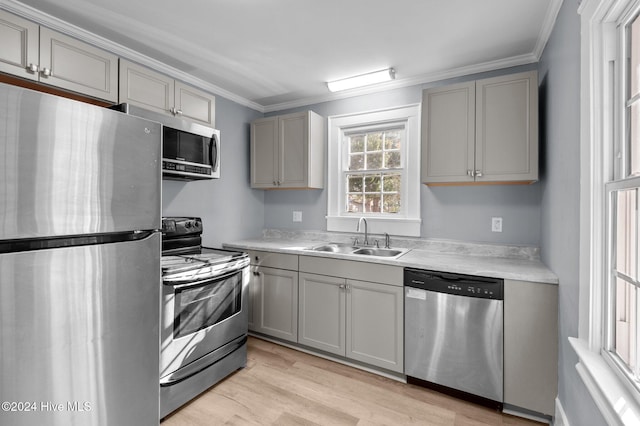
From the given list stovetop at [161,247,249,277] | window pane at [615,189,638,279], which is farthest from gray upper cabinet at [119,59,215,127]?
window pane at [615,189,638,279]

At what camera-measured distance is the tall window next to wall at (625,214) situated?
111cm

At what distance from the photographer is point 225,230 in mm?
3256

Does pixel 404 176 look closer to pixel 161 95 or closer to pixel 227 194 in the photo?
pixel 227 194

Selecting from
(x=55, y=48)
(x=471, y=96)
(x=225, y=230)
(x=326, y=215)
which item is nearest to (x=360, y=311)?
(x=326, y=215)

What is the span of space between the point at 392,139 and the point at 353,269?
4.60ft

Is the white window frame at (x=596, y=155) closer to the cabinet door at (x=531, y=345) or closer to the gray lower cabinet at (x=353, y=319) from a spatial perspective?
the cabinet door at (x=531, y=345)

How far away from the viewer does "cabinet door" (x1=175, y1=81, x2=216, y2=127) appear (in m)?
2.45

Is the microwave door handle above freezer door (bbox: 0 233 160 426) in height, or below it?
above

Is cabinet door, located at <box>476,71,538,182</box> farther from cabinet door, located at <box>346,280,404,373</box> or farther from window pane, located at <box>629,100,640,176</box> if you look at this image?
cabinet door, located at <box>346,280,404,373</box>

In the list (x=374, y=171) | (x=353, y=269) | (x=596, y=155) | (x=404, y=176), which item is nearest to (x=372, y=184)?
(x=374, y=171)

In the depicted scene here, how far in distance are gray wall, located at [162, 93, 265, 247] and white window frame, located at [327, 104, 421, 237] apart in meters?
0.96

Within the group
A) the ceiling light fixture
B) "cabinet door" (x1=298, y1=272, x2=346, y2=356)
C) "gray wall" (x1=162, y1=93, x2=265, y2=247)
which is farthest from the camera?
"gray wall" (x1=162, y1=93, x2=265, y2=247)

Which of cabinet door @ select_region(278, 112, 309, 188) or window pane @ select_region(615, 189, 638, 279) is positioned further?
cabinet door @ select_region(278, 112, 309, 188)

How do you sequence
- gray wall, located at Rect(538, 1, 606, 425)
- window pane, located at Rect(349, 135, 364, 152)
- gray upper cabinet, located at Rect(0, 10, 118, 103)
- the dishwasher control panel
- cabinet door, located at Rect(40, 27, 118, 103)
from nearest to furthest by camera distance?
gray wall, located at Rect(538, 1, 606, 425) < gray upper cabinet, located at Rect(0, 10, 118, 103) < cabinet door, located at Rect(40, 27, 118, 103) < the dishwasher control panel < window pane, located at Rect(349, 135, 364, 152)
